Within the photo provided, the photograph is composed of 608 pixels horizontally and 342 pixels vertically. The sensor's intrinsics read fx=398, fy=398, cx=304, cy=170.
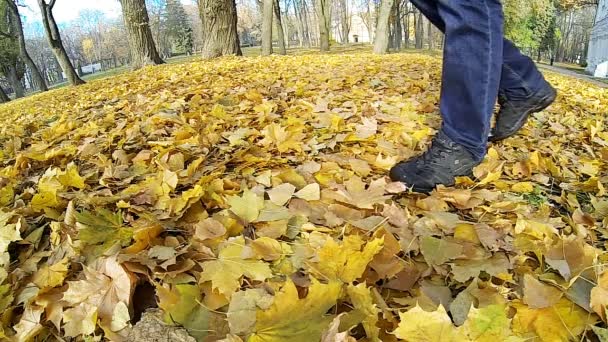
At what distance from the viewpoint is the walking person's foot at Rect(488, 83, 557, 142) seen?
149 cm

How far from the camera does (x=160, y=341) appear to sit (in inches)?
25.7

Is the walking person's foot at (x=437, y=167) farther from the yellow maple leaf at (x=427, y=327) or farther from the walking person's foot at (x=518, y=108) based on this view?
the yellow maple leaf at (x=427, y=327)

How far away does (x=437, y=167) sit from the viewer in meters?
1.21

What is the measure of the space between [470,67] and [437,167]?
1.03 ft

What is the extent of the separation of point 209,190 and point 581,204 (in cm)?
108

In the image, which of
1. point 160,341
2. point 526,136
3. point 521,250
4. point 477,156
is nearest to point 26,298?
point 160,341

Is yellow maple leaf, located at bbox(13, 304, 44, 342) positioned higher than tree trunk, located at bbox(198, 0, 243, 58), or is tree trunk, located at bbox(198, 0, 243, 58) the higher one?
tree trunk, located at bbox(198, 0, 243, 58)

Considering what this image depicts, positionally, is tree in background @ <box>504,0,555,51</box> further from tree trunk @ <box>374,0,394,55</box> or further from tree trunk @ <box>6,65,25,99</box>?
tree trunk @ <box>6,65,25,99</box>

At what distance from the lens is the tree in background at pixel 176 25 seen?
50.9m

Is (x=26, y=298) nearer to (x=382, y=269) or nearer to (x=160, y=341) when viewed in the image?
(x=160, y=341)

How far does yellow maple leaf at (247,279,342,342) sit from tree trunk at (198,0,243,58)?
6908 millimetres

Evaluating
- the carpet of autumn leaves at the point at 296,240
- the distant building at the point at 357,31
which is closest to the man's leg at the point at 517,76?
the carpet of autumn leaves at the point at 296,240

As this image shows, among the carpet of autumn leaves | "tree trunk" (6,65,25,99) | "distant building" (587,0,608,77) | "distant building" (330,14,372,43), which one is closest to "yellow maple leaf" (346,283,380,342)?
the carpet of autumn leaves

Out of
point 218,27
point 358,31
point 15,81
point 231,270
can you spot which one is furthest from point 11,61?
point 358,31
